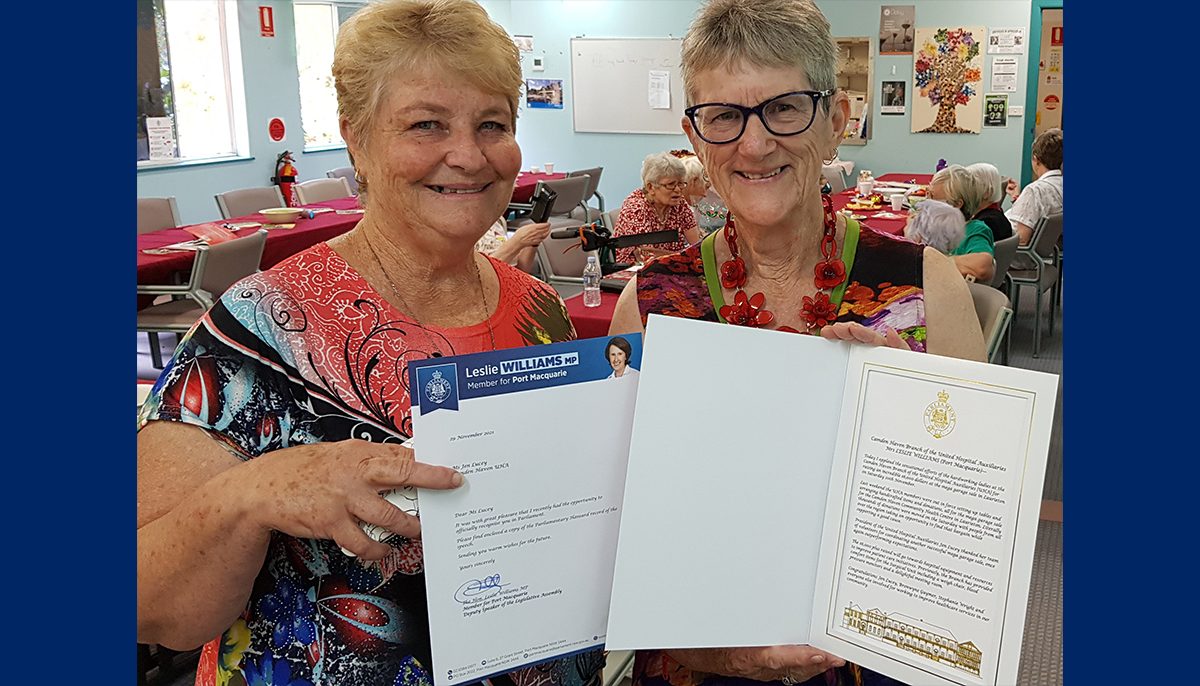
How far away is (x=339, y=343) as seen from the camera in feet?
4.44

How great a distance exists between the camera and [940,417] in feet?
3.97

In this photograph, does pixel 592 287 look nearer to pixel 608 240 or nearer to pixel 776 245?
pixel 608 240

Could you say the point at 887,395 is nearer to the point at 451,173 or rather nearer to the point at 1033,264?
the point at 451,173

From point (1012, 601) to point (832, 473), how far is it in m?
0.26

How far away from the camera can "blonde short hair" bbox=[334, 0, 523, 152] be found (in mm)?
1369

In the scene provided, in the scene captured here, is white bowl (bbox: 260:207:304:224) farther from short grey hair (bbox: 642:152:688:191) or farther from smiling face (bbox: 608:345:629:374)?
smiling face (bbox: 608:345:629:374)

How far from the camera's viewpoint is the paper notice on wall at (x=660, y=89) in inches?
513

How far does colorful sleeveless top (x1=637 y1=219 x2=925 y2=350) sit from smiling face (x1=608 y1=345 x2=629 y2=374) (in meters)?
0.34

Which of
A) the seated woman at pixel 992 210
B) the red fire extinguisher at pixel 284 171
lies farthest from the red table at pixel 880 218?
the red fire extinguisher at pixel 284 171

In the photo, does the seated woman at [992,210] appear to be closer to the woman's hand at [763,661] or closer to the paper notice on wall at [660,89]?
the woman's hand at [763,661]

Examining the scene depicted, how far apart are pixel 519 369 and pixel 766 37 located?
2.16 ft

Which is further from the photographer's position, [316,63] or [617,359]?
[316,63]

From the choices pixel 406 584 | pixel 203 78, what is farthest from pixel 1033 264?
pixel 203 78
